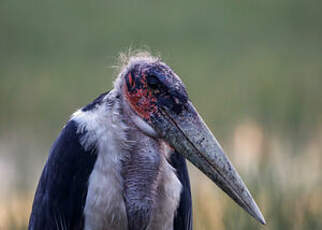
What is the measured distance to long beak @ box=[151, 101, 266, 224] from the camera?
467 cm

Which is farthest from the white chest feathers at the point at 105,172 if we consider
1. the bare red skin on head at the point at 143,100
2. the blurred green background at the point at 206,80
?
the blurred green background at the point at 206,80

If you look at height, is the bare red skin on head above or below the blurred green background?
below

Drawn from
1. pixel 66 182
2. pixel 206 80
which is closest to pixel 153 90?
pixel 66 182

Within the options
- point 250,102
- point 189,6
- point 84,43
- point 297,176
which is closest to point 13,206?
point 297,176

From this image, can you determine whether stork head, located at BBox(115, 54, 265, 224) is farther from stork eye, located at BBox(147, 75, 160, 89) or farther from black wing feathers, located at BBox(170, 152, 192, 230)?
black wing feathers, located at BBox(170, 152, 192, 230)

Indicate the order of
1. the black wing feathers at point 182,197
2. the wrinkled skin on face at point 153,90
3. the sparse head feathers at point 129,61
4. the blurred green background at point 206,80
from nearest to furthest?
1. the wrinkled skin on face at point 153,90
2. the sparse head feathers at point 129,61
3. the black wing feathers at point 182,197
4. the blurred green background at point 206,80

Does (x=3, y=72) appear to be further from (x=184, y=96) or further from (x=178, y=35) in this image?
(x=184, y=96)

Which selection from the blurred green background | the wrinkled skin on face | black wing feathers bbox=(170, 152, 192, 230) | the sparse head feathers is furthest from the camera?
the blurred green background

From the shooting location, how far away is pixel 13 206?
7.26 meters

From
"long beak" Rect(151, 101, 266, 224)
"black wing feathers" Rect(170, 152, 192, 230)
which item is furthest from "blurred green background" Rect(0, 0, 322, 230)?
"long beak" Rect(151, 101, 266, 224)

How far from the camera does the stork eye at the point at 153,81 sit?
4.70 meters

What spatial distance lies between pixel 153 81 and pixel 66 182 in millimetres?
670

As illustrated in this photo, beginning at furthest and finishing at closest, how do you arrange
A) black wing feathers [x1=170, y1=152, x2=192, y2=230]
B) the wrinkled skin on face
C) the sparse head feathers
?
black wing feathers [x1=170, y1=152, x2=192, y2=230] → the sparse head feathers → the wrinkled skin on face

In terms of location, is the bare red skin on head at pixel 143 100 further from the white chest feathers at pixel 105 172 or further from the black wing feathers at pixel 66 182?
the black wing feathers at pixel 66 182
